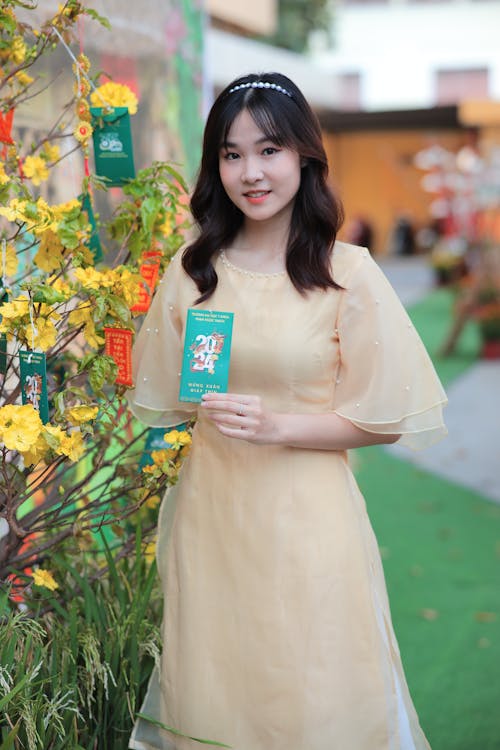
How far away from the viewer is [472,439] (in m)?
7.81

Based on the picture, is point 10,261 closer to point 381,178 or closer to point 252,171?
point 252,171

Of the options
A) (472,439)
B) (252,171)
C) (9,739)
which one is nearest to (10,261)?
(252,171)

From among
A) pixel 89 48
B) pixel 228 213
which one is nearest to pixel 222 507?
pixel 228 213

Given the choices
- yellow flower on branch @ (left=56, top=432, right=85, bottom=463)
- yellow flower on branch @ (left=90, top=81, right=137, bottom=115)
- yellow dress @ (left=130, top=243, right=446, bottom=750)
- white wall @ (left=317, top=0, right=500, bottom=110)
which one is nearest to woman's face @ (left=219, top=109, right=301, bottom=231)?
yellow dress @ (left=130, top=243, right=446, bottom=750)

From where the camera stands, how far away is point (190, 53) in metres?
4.52

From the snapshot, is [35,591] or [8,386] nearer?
[35,591]

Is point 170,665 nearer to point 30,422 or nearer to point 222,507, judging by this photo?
point 222,507

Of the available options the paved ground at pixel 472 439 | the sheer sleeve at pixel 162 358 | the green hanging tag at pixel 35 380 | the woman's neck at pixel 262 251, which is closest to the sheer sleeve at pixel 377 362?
the woman's neck at pixel 262 251

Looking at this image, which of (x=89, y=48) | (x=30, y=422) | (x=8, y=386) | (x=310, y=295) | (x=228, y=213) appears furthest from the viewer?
(x=89, y=48)

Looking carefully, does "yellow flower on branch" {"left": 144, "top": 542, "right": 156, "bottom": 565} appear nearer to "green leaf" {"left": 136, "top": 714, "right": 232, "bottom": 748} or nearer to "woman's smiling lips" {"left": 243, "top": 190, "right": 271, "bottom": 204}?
"green leaf" {"left": 136, "top": 714, "right": 232, "bottom": 748}

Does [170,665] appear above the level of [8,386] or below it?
below

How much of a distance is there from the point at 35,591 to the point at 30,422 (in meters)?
0.84

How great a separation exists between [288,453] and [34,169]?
0.91 metres

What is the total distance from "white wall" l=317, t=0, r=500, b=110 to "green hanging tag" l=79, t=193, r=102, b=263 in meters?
27.1
